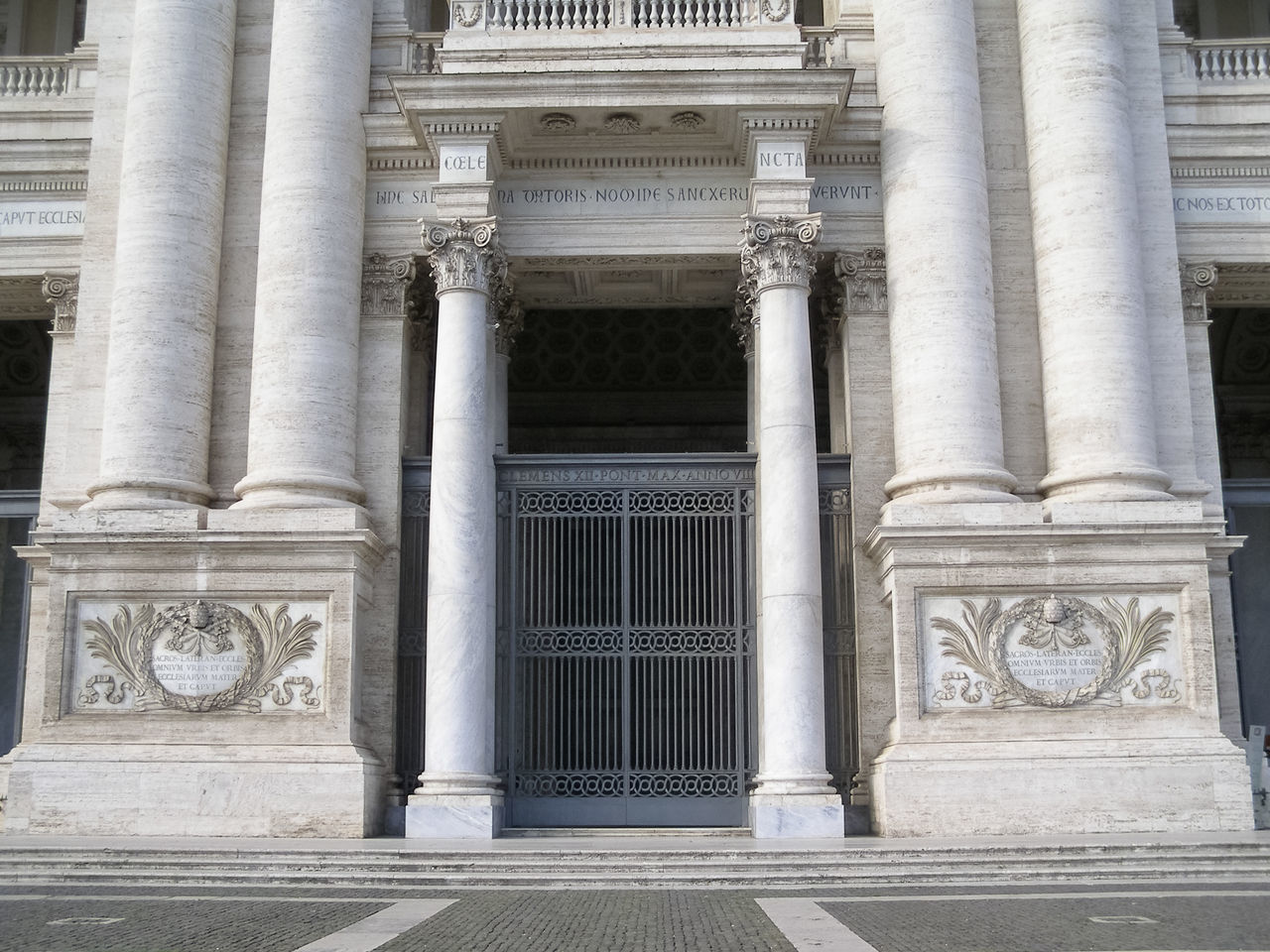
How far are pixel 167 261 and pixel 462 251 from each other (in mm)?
3586

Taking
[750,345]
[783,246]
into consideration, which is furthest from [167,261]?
[783,246]

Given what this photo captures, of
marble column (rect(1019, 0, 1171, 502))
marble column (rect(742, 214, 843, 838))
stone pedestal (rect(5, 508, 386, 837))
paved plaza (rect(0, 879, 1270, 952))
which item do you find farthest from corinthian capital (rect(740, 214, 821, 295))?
paved plaza (rect(0, 879, 1270, 952))

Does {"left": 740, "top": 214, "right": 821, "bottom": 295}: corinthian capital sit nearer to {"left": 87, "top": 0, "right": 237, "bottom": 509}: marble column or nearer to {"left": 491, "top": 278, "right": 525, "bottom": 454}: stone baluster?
{"left": 491, "top": 278, "right": 525, "bottom": 454}: stone baluster

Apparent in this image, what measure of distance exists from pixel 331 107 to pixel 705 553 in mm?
7167

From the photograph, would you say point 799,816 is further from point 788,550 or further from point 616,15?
point 616,15

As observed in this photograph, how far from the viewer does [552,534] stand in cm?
1862

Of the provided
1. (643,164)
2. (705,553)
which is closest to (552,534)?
(705,553)

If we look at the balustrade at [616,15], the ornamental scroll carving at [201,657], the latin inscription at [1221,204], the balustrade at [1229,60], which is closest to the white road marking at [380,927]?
the ornamental scroll carving at [201,657]

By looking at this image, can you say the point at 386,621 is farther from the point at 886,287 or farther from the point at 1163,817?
the point at 1163,817

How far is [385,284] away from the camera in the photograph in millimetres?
18812

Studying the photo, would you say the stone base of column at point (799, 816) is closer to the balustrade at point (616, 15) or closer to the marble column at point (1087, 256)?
the marble column at point (1087, 256)

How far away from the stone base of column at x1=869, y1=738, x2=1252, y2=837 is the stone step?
86.5 inches

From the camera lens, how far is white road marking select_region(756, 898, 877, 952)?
8273 mm

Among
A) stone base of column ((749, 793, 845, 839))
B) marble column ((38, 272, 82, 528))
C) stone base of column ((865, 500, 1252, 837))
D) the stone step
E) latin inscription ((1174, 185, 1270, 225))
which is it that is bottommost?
the stone step
